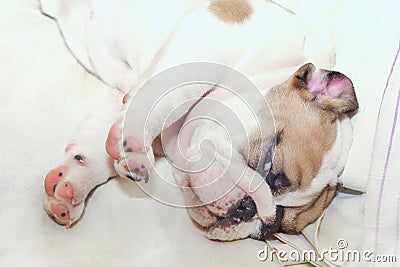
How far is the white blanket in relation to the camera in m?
1.43

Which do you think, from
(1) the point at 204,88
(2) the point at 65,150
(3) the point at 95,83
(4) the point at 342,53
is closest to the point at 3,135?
(2) the point at 65,150

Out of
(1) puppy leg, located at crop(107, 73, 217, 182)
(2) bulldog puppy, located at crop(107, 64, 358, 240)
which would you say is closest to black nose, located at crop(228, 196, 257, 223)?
(2) bulldog puppy, located at crop(107, 64, 358, 240)

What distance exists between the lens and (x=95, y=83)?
5.24 ft

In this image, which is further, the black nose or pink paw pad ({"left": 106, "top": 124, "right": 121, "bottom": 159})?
the black nose

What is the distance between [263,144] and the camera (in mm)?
1437

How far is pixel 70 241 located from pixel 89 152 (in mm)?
189

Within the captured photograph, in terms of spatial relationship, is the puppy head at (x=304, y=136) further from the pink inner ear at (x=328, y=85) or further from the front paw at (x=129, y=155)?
the front paw at (x=129, y=155)

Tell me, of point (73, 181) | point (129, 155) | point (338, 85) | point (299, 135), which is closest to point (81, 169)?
point (73, 181)

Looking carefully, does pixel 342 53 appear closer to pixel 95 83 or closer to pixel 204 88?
pixel 204 88

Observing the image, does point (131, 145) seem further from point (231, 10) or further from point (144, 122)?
point (231, 10)

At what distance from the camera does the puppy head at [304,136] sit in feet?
4.70

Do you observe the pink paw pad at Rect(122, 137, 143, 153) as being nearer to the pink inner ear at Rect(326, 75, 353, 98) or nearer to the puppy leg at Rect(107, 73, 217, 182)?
the puppy leg at Rect(107, 73, 217, 182)

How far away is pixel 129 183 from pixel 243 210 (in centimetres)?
26

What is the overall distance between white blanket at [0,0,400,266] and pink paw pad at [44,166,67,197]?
54 millimetres
